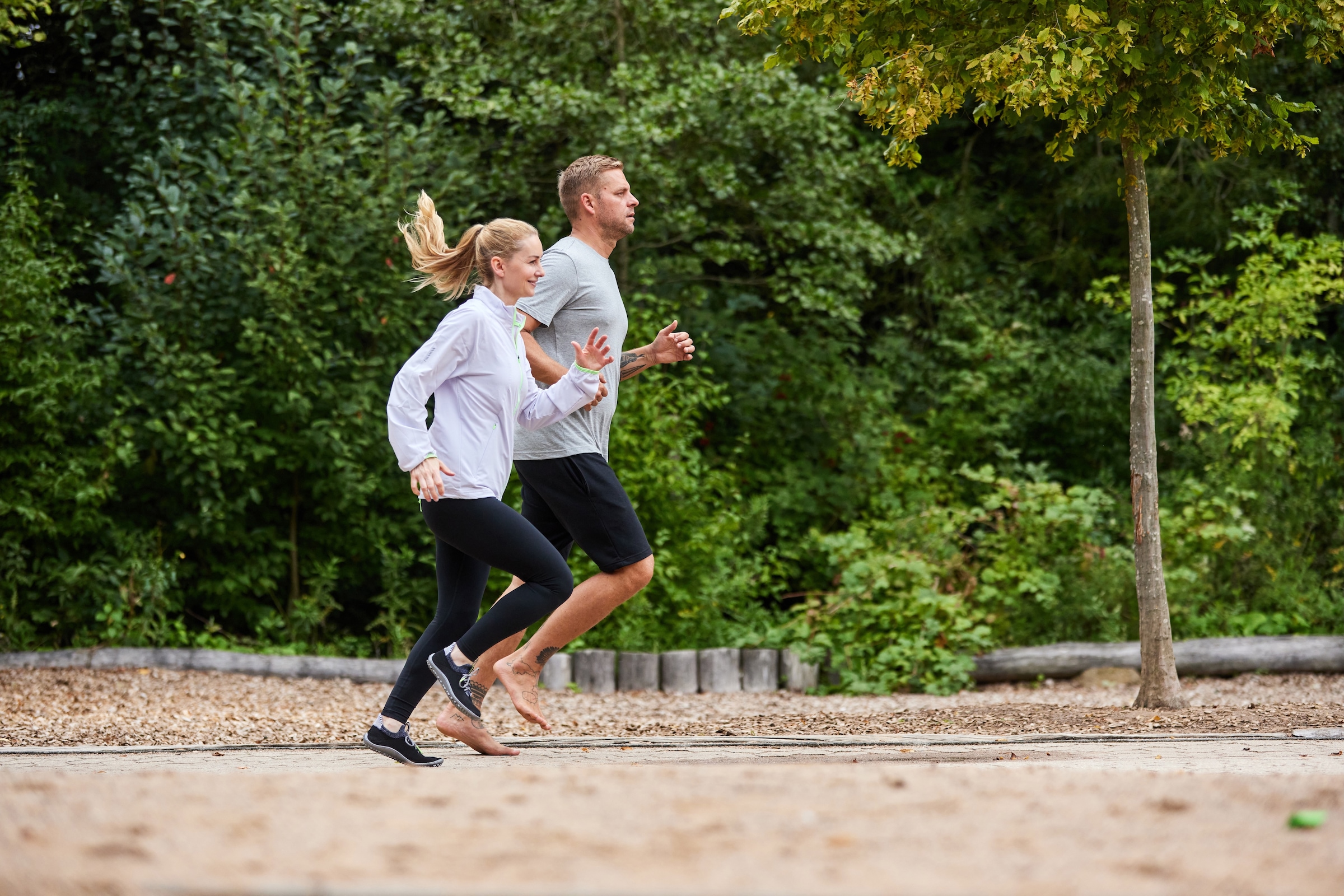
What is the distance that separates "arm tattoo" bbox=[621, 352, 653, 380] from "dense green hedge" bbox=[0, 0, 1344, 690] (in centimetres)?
321

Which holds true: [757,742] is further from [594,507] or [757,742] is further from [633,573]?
[594,507]

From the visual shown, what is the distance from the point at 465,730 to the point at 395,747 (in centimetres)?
24

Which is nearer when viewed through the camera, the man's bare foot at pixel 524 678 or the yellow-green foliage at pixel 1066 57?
the man's bare foot at pixel 524 678

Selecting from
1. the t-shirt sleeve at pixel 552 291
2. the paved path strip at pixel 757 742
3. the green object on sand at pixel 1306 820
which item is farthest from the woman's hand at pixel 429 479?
the green object on sand at pixel 1306 820

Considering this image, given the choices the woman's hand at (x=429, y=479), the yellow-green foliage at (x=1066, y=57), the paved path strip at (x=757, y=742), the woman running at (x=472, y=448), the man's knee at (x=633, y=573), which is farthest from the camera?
the yellow-green foliage at (x=1066, y=57)

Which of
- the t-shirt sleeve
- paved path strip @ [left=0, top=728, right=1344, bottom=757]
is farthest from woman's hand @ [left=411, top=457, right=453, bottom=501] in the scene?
paved path strip @ [left=0, top=728, right=1344, bottom=757]

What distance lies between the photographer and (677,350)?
449cm

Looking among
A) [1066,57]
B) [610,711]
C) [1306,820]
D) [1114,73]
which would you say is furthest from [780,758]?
[1114,73]

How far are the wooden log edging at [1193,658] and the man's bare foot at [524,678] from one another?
387cm

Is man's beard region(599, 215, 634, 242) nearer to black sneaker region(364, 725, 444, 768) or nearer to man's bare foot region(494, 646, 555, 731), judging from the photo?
man's bare foot region(494, 646, 555, 731)

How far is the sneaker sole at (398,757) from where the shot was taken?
3846 mm

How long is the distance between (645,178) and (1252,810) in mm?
6652

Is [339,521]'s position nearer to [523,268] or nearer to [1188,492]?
[523,268]

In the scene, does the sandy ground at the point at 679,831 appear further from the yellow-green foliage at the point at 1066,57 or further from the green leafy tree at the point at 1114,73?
→ the yellow-green foliage at the point at 1066,57
